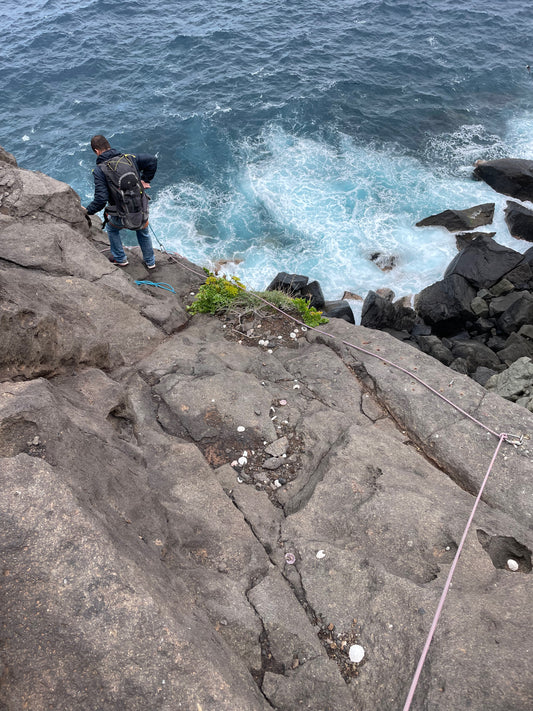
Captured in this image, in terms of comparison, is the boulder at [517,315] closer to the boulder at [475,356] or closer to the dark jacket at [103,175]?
the boulder at [475,356]

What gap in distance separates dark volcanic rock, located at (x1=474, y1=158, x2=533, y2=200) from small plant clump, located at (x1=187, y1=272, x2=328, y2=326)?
1245 centimetres

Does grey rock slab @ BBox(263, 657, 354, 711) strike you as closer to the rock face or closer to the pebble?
the rock face

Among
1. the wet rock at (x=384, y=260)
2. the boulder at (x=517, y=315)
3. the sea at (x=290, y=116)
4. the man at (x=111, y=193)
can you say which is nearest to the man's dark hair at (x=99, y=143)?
the man at (x=111, y=193)

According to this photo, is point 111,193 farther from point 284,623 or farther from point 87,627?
point 284,623

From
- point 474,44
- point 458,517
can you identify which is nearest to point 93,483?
point 458,517

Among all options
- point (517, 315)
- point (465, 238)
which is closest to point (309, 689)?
point (517, 315)

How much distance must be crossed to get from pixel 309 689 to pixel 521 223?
15.5 meters

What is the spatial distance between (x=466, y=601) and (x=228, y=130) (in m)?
19.8

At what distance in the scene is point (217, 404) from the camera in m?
5.84

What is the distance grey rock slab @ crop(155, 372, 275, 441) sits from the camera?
18.4 feet

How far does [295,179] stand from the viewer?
56.6 feet

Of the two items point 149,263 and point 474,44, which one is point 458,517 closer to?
point 149,263

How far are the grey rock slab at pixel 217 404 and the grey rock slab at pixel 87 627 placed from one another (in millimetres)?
2452

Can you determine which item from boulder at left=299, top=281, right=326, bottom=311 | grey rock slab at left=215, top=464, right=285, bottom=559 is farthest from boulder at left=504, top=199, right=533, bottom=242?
grey rock slab at left=215, top=464, right=285, bottom=559
